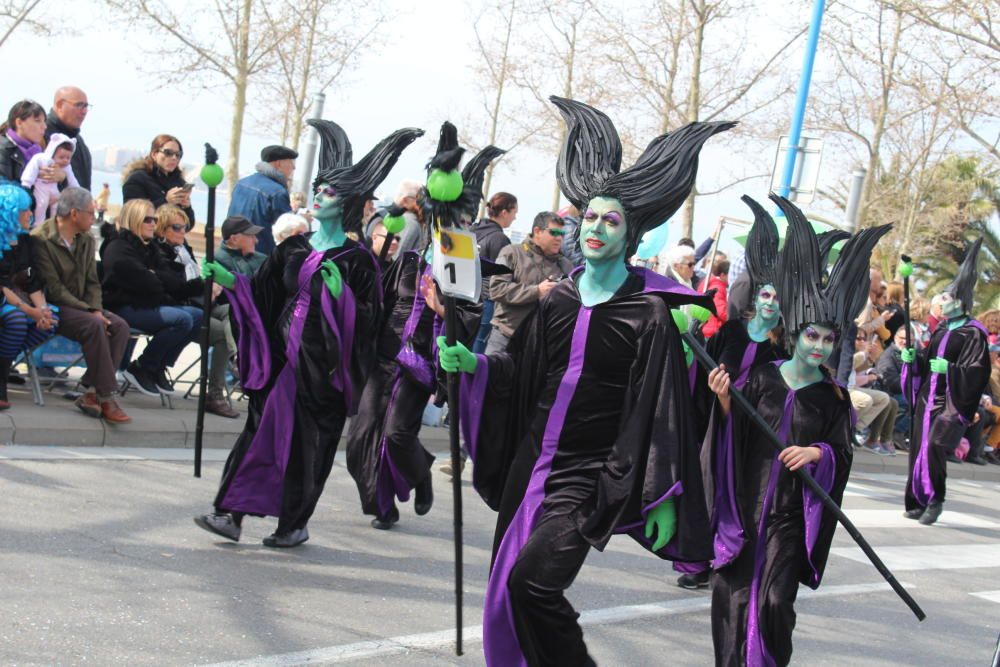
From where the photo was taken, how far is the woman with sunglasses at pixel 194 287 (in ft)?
31.5

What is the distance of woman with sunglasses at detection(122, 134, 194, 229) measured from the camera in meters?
10.0

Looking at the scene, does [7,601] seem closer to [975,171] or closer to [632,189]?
[632,189]

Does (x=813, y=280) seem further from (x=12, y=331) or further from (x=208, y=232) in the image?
(x=12, y=331)

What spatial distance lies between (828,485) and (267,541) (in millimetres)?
2885

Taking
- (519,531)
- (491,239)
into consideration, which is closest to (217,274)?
(519,531)

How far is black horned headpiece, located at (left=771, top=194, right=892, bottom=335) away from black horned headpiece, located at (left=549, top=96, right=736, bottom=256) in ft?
2.72

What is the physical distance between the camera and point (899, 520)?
1112 cm

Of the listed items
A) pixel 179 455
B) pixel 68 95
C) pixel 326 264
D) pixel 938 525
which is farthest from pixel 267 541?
pixel 938 525

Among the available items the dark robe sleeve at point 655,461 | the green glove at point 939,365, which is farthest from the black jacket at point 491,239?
the dark robe sleeve at point 655,461

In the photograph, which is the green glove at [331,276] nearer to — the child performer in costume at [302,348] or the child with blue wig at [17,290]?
the child performer in costume at [302,348]

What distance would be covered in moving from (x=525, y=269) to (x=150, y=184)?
118 inches

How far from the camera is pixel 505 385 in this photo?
4609 mm

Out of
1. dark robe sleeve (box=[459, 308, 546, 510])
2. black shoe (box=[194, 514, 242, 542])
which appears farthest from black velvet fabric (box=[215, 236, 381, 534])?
dark robe sleeve (box=[459, 308, 546, 510])

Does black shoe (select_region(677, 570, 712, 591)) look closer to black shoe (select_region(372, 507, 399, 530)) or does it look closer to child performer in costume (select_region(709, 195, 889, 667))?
black shoe (select_region(372, 507, 399, 530))
